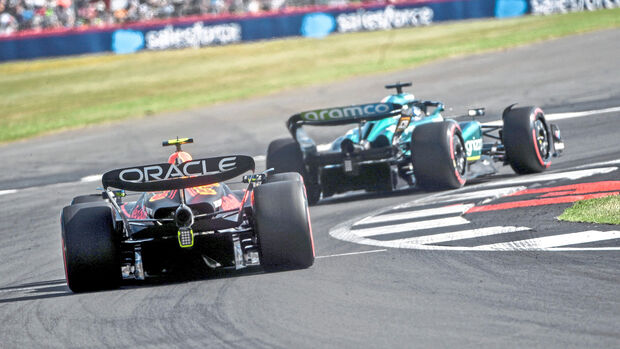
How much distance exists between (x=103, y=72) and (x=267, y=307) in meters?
35.1

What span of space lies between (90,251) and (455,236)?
3554 millimetres

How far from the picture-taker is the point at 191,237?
9000 millimetres

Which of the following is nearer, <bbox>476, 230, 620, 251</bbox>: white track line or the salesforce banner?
<bbox>476, 230, 620, 251</bbox>: white track line

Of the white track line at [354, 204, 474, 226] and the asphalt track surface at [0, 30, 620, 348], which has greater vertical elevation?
the asphalt track surface at [0, 30, 620, 348]

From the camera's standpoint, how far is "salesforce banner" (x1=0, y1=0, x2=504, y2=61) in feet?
147

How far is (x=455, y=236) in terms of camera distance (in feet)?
33.6

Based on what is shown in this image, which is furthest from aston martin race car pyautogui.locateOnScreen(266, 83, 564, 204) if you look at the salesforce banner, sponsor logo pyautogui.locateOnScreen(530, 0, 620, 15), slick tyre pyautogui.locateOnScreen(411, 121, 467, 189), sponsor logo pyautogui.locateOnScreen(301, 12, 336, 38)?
sponsor logo pyautogui.locateOnScreen(301, 12, 336, 38)

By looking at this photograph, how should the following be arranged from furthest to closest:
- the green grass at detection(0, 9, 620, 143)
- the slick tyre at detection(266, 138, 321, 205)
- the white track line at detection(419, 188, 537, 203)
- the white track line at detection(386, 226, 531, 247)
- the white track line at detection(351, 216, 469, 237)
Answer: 1. the green grass at detection(0, 9, 620, 143)
2. the slick tyre at detection(266, 138, 321, 205)
3. the white track line at detection(419, 188, 537, 203)
4. the white track line at detection(351, 216, 469, 237)
5. the white track line at detection(386, 226, 531, 247)

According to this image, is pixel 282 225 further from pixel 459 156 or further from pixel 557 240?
pixel 459 156

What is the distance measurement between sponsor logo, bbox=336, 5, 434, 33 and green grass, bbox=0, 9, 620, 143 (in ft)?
2.37

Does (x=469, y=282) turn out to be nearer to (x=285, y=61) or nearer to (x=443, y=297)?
(x=443, y=297)

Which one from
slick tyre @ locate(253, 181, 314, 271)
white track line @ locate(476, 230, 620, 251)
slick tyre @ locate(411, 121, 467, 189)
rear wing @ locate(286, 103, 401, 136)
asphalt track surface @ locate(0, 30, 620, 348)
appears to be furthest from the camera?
rear wing @ locate(286, 103, 401, 136)

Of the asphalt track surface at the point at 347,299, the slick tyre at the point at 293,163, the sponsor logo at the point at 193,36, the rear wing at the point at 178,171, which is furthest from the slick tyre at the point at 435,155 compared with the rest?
the sponsor logo at the point at 193,36

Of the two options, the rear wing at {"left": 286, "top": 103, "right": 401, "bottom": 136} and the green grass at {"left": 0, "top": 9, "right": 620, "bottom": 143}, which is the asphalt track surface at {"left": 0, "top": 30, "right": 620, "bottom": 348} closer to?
the rear wing at {"left": 286, "top": 103, "right": 401, "bottom": 136}
